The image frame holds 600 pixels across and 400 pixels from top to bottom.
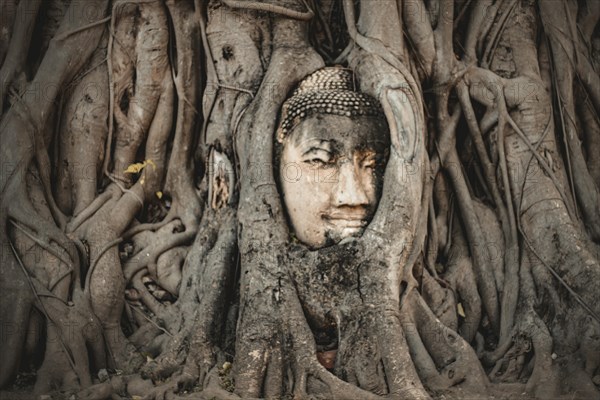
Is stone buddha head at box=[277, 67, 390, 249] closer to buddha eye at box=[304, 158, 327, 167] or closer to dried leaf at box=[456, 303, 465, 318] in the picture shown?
buddha eye at box=[304, 158, 327, 167]

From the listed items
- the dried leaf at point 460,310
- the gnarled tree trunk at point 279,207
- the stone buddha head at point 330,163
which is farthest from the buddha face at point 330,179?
the dried leaf at point 460,310


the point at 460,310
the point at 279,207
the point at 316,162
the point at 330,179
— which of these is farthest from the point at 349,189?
the point at 460,310

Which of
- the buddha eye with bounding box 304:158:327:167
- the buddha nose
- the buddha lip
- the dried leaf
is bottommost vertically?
the dried leaf

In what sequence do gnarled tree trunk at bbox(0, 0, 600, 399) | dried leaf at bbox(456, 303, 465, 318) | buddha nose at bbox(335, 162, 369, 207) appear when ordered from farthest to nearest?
dried leaf at bbox(456, 303, 465, 318) → buddha nose at bbox(335, 162, 369, 207) → gnarled tree trunk at bbox(0, 0, 600, 399)

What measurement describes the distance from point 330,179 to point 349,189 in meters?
0.14

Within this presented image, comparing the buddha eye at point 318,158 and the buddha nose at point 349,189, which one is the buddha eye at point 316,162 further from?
the buddha nose at point 349,189

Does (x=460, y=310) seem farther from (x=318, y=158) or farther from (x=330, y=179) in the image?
(x=318, y=158)

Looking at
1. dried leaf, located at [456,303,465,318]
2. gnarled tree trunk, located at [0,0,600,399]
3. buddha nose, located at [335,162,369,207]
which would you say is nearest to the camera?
gnarled tree trunk, located at [0,0,600,399]

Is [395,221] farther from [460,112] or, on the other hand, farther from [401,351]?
[460,112]

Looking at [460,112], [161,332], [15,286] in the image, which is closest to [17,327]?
[15,286]

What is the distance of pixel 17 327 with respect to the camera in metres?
5.42

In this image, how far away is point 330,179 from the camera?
18.2 feet

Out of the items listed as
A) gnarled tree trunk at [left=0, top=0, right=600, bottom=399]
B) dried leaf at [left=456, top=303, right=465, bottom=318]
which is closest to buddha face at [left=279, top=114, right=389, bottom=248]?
gnarled tree trunk at [left=0, top=0, right=600, bottom=399]

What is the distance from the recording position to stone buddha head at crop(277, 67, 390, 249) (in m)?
5.53
